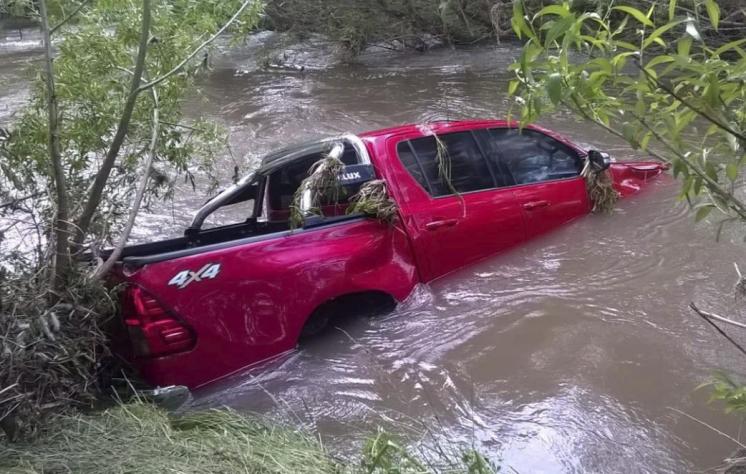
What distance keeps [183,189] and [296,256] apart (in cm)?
491

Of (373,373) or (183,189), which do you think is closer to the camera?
(373,373)

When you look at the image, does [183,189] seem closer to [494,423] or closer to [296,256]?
[296,256]

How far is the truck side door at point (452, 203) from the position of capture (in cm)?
544

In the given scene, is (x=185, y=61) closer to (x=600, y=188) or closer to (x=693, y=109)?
(x=693, y=109)

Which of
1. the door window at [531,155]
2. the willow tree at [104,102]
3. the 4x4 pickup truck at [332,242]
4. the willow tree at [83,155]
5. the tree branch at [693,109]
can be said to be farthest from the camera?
the door window at [531,155]

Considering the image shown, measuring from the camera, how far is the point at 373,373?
4910 mm

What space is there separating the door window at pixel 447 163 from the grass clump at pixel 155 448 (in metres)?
2.46

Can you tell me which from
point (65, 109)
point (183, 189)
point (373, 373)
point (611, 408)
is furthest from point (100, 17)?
point (183, 189)

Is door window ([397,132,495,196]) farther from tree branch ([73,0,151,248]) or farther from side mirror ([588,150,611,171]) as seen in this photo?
tree branch ([73,0,151,248])

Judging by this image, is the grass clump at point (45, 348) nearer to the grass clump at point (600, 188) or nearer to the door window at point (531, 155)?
the door window at point (531, 155)

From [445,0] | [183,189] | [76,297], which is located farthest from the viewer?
[183,189]

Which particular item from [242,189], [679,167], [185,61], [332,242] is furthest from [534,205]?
[679,167]

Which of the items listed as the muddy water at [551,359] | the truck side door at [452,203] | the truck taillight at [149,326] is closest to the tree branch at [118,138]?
the truck taillight at [149,326]

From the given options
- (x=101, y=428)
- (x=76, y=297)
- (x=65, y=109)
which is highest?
(x=65, y=109)
